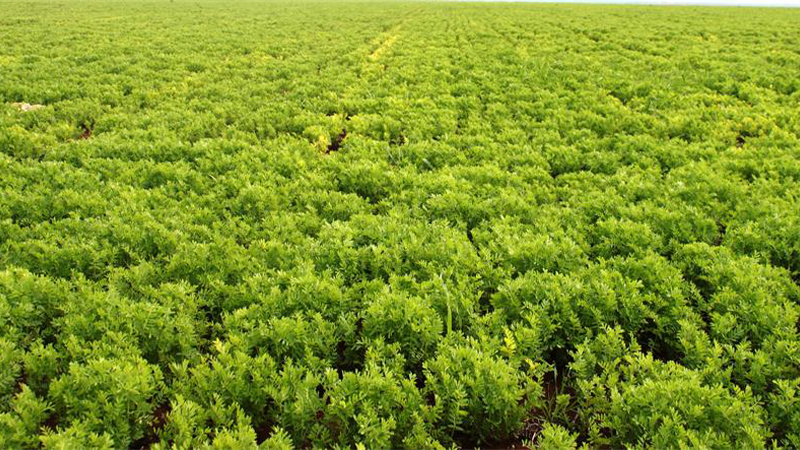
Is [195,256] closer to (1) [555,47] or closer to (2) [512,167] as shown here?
(2) [512,167]

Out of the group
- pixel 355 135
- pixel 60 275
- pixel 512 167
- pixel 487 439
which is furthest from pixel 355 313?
pixel 355 135

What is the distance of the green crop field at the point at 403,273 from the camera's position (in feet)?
12.1

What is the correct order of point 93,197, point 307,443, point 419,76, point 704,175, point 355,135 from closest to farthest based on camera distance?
point 307,443, point 93,197, point 704,175, point 355,135, point 419,76

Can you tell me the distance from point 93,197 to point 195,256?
276 cm

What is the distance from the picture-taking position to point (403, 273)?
18.1 ft

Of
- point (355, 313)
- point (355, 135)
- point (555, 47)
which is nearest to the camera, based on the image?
point (355, 313)

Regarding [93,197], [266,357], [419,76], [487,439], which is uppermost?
[419,76]

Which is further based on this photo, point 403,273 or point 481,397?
point 403,273

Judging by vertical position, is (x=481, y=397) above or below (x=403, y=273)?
below

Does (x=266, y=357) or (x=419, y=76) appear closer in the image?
(x=266, y=357)

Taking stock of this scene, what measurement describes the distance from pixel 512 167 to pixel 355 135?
13.0ft

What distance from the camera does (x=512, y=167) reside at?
8594 millimetres

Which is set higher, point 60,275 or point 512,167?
point 512,167

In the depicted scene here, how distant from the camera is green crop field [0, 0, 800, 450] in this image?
145 inches
